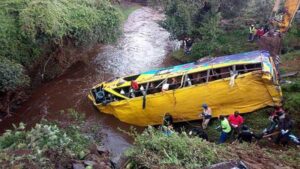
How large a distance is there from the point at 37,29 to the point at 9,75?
3072mm

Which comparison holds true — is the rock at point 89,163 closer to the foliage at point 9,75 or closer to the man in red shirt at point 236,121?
the man in red shirt at point 236,121

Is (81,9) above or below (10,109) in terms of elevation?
above

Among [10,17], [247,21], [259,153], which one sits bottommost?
[259,153]

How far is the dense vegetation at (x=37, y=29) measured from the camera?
16484 mm

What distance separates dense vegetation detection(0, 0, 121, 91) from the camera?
16.5 meters

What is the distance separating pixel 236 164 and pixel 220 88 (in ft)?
21.9

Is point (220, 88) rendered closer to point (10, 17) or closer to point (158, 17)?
point (10, 17)

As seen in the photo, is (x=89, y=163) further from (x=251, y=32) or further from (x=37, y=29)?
(x=251, y=32)

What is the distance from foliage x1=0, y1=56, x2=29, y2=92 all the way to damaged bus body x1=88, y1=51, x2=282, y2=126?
392 centimetres

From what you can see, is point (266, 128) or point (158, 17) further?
point (158, 17)

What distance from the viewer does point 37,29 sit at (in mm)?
17359

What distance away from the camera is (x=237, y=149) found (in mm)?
9875

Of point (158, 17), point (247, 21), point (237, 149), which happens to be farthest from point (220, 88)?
point (158, 17)

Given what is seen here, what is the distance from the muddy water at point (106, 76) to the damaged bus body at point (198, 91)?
1271mm
